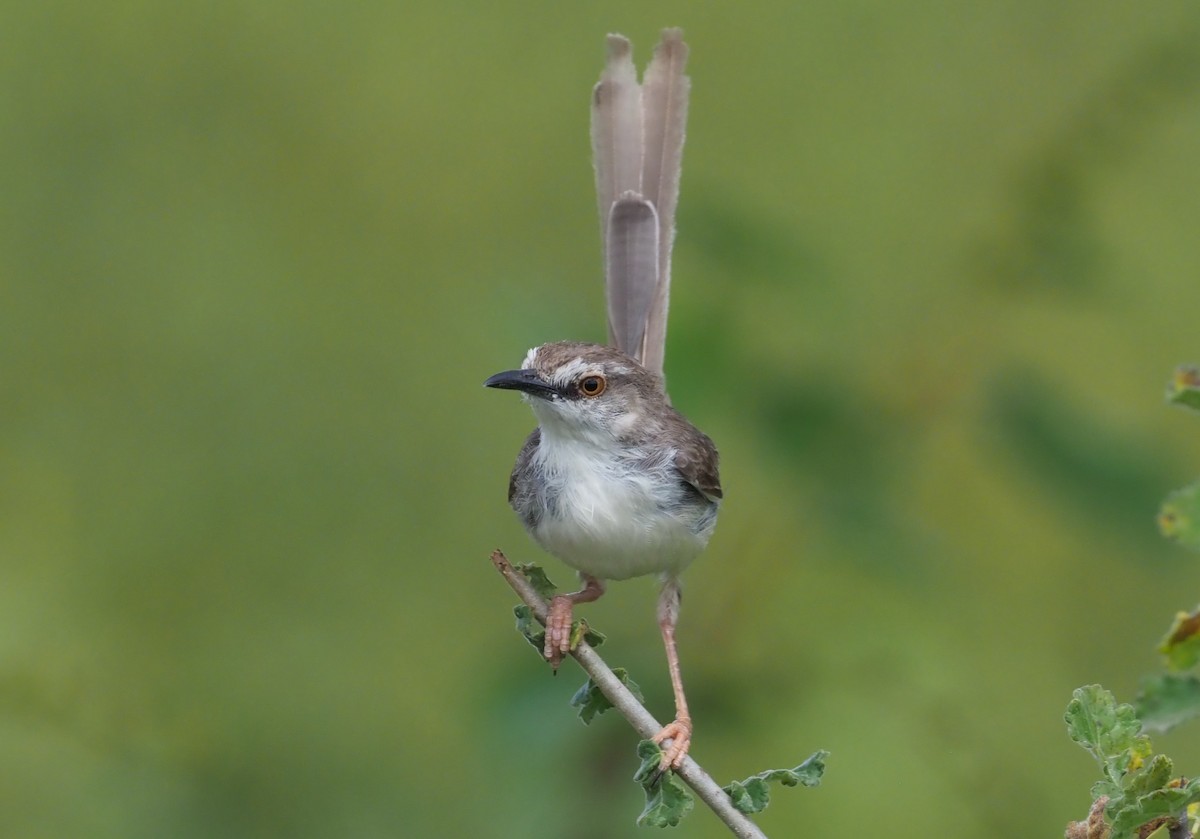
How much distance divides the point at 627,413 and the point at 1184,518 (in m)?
2.84

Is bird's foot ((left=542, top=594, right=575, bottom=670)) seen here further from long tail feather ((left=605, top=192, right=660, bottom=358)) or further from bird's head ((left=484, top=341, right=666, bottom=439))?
long tail feather ((left=605, top=192, right=660, bottom=358))

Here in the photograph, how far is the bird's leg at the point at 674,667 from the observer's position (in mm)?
3770

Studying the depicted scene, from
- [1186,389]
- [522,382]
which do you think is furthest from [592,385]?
[1186,389]

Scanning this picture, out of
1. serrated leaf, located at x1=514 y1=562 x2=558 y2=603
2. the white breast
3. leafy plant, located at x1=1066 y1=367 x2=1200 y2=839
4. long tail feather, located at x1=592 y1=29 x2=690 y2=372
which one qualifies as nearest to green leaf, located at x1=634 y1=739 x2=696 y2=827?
leafy plant, located at x1=1066 y1=367 x2=1200 y2=839

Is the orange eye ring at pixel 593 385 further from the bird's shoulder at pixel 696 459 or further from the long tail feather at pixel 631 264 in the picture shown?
the long tail feather at pixel 631 264

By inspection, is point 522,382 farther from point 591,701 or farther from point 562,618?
point 591,701

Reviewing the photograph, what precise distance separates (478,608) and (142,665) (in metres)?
1.92

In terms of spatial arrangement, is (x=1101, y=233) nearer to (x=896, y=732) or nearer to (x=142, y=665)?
(x=896, y=732)

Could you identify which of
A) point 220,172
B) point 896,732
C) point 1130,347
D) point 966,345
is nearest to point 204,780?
point 896,732

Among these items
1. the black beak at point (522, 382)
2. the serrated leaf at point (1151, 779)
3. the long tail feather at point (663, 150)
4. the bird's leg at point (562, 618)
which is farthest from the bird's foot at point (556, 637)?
the long tail feather at point (663, 150)

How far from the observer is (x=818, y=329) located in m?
4.68

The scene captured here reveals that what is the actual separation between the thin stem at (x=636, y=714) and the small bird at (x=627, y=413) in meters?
0.92

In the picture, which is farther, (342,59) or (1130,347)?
(342,59)

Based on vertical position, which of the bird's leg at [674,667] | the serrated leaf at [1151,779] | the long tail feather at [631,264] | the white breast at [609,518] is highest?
the long tail feather at [631,264]
